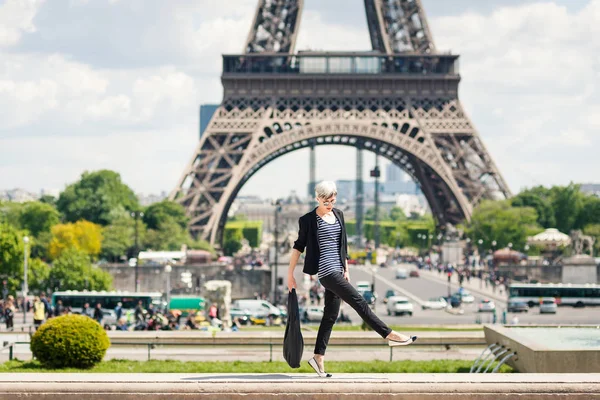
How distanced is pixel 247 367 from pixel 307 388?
11092 mm

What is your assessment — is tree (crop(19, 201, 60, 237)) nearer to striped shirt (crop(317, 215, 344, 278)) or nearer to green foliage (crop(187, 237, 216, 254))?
green foliage (crop(187, 237, 216, 254))

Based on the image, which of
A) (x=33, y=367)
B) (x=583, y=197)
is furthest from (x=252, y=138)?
(x=33, y=367)

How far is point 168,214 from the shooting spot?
323ft

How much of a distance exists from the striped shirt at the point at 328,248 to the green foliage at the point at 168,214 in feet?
264

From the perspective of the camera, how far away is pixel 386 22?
89.4 m

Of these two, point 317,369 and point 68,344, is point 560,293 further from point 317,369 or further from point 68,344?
point 317,369

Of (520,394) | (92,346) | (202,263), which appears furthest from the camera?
(202,263)

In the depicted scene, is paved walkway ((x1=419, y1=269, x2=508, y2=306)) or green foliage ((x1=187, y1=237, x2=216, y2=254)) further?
green foliage ((x1=187, y1=237, x2=216, y2=254))

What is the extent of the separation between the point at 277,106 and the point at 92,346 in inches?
2673

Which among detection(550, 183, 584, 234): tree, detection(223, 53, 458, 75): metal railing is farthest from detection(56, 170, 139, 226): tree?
detection(550, 183, 584, 234): tree

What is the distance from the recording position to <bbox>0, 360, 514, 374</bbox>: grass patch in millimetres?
21547

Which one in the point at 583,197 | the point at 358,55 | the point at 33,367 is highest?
the point at 358,55

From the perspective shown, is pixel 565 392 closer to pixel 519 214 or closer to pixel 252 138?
pixel 252 138

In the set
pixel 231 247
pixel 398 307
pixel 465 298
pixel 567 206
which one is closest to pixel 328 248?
pixel 398 307
